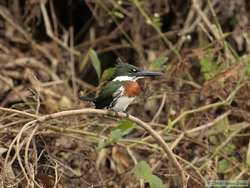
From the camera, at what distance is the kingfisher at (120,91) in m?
3.64

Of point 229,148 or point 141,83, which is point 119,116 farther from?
point 229,148

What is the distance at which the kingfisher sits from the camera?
3.64 m

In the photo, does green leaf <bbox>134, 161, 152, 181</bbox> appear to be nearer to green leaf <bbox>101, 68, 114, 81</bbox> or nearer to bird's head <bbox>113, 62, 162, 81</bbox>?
bird's head <bbox>113, 62, 162, 81</bbox>

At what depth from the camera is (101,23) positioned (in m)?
5.89

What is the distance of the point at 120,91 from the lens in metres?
3.67

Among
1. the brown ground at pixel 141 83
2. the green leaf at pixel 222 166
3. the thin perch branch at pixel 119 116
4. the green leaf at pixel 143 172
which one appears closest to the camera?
the thin perch branch at pixel 119 116

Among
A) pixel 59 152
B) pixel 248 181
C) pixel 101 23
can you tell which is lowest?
pixel 248 181

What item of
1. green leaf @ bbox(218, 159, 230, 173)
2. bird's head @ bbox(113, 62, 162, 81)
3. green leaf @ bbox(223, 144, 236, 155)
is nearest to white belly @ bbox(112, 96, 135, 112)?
bird's head @ bbox(113, 62, 162, 81)

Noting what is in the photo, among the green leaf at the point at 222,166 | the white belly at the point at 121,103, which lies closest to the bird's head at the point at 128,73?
the white belly at the point at 121,103

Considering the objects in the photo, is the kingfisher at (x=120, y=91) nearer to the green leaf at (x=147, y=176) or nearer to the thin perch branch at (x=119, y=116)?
the thin perch branch at (x=119, y=116)

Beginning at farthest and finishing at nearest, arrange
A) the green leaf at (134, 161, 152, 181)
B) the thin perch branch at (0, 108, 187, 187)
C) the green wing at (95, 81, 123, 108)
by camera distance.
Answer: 1. the green wing at (95, 81, 123, 108)
2. the green leaf at (134, 161, 152, 181)
3. the thin perch branch at (0, 108, 187, 187)

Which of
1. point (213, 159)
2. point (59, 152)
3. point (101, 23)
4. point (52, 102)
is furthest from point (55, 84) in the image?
point (213, 159)

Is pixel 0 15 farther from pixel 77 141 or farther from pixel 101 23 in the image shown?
pixel 77 141

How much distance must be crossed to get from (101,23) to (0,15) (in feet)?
2.75
